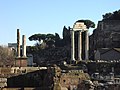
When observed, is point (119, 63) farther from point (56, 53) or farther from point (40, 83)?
point (56, 53)

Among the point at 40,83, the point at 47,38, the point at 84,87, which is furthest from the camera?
the point at 47,38

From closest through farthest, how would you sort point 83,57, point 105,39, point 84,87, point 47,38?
point 84,87, point 83,57, point 105,39, point 47,38

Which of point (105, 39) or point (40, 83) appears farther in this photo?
point (105, 39)

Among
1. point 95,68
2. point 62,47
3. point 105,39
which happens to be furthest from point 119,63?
point 62,47

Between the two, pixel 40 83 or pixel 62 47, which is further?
pixel 62 47

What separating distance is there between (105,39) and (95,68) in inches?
788

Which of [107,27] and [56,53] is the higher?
[107,27]

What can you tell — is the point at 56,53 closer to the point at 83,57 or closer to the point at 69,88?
the point at 83,57

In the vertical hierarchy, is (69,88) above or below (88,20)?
below

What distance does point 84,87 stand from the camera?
21359mm

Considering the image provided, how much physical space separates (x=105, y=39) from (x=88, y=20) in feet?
29.4

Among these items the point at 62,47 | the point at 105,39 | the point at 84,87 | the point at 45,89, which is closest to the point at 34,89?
the point at 45,89

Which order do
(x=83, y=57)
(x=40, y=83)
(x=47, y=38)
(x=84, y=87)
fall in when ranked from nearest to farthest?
1. (x=84, y=87)
2. (x=40, y=83)
3. (x=83, y=57)
4. (x=47, y=38)

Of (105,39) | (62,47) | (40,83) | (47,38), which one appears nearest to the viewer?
(40,83)
